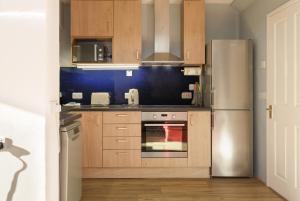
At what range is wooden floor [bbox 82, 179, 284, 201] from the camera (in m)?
3.48

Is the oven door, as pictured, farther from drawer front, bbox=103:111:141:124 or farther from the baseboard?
the baseboard

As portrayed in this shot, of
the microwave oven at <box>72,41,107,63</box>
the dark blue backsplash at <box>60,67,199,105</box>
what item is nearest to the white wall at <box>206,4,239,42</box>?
the dark blue backsplash at <box>60,67,199,105</box>

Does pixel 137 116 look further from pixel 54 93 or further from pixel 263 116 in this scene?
pixel 54 93

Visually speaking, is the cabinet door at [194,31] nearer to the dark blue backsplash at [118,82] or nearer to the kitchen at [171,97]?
the kitchen at [171,97]

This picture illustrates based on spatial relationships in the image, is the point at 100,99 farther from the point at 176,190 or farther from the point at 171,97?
the point at 176,190

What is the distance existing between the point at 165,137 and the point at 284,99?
1616mm

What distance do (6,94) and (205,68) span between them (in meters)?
3.39

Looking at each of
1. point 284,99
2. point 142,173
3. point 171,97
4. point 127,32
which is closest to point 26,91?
point 284,99

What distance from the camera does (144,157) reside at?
14.2 feet

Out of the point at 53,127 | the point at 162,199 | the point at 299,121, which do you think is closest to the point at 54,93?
the point at 53,127

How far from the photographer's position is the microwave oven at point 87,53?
180 inches

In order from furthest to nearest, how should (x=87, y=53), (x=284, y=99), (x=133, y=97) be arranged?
(x=133, y=97) < (x=87, y=53) < (x=284, y=99)

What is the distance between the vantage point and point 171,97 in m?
5.00

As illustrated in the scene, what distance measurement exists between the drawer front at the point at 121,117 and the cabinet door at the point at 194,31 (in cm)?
111
